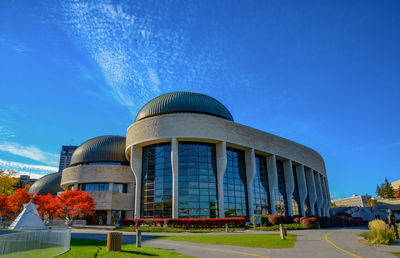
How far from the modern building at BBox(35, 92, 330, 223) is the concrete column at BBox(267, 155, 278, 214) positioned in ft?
0.57

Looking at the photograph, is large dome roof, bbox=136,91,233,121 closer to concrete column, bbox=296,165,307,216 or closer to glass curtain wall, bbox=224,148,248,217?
glass curtain wall, bbox=224,148,248,217

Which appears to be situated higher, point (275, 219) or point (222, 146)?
point (222, 146)

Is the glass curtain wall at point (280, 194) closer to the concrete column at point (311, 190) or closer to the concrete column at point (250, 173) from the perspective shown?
the concrete column at point (250, 173)

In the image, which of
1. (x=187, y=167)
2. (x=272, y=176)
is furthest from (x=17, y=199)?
(x=272, y=176)

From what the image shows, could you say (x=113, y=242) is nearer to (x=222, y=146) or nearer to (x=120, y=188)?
(x=222, y=146)

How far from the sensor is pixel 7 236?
8789mm

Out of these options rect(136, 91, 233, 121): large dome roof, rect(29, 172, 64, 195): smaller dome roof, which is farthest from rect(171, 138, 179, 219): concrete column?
rect(29, 172, 64, 195): smaller dome roof

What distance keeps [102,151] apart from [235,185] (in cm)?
2739

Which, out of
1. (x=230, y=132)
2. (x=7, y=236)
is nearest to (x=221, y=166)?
(x=230, y=132)

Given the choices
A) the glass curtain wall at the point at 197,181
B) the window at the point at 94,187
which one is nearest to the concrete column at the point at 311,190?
the glass curtain wall at the point at 197,181

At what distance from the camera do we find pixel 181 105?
143ft

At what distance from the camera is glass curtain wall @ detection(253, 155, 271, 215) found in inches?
1752

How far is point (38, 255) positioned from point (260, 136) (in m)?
39.5

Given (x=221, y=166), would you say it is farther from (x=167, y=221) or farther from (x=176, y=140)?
(x=167, y=221)
